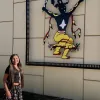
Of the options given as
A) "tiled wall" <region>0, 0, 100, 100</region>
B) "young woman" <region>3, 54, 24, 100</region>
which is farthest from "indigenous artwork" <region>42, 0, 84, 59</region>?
"young woman" <region>3, 54, 24, 100</region>

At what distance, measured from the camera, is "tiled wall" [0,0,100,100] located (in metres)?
5.85

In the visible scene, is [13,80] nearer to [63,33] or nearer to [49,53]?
[49,53]

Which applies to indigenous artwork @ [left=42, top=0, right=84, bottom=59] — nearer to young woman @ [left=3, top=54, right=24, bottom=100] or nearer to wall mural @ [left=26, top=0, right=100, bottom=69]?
wall mural @ [left=26, top=0, right=100, bottom=69]

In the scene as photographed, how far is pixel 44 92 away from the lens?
261 inches

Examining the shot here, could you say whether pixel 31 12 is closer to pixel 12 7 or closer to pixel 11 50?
pixel 12 7

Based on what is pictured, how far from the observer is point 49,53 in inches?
258

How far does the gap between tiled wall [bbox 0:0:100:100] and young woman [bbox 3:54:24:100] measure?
1266 mm

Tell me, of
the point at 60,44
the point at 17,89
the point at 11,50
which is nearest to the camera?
the point at 17,89

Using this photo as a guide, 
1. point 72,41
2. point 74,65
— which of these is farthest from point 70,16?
point 74,65

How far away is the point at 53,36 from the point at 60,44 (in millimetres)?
297

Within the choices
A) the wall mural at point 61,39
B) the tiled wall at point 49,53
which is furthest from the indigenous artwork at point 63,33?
the tiled wall at point 49,53

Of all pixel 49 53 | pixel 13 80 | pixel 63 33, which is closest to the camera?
pixel 13 80

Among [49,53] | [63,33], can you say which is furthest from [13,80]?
[63,33]

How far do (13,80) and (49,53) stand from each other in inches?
58.6
